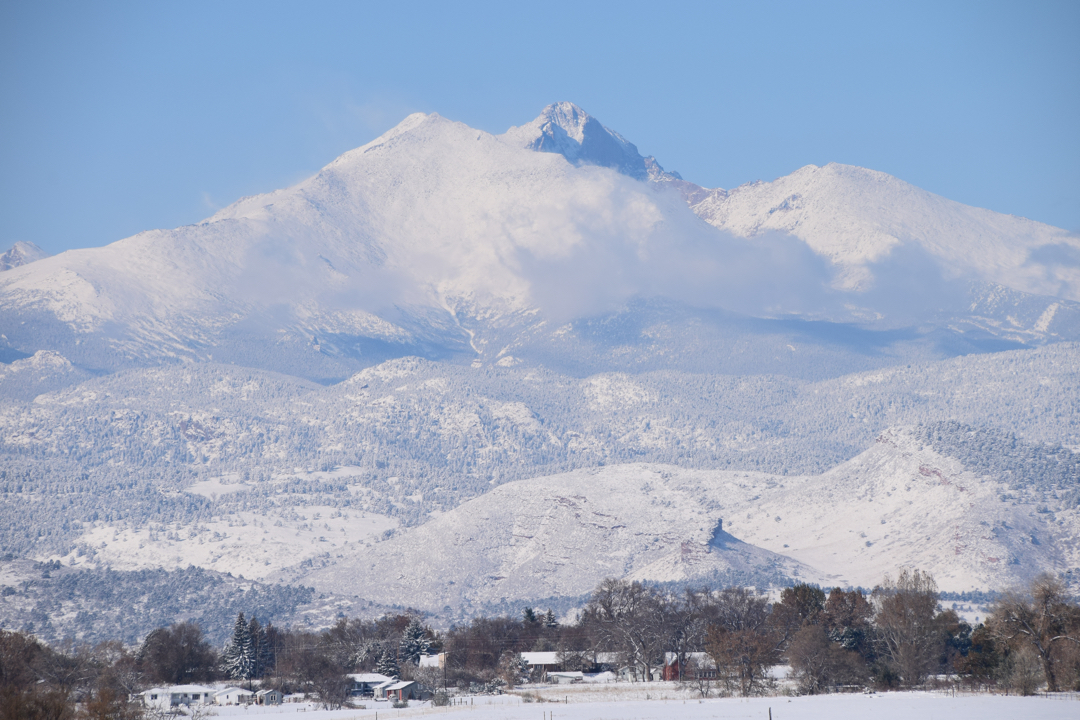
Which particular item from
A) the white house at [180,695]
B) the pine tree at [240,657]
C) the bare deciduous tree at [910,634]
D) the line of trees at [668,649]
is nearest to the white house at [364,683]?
→ the line of trees at [668,649]

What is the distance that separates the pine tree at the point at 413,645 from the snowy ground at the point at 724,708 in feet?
120

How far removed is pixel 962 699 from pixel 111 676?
254 feet

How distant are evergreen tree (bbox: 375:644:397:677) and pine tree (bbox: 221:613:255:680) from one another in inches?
555

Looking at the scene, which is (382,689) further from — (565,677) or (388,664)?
(565,677)

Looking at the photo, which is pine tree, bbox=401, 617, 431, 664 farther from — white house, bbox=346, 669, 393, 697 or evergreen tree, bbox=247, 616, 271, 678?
evergreen tree, bbox=247, 616, 271, 678

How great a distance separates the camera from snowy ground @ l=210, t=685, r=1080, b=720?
90312mm

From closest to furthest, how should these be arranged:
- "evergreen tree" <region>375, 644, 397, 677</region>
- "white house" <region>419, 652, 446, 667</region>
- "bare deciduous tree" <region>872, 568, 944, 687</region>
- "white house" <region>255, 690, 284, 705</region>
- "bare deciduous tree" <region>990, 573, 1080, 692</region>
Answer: "bare deciduous tree" <region>990, 573, 1080, 692</region> < "white house" <region>255, 690, 284, 705</region> < "bare deciduous tree" <region>872, 568, 944, 687</region> < "evergreen tree" <region>375, 644, 397, 677</region> < "white house" <region>419, 652, 446, 667</region>

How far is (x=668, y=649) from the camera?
14862 cm

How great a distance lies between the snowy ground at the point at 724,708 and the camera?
9031 cm

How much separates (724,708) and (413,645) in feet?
214

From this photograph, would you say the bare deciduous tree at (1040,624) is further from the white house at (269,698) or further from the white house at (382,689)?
the white house at (269,698)

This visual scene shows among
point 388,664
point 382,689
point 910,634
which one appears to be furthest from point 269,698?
point 910,634

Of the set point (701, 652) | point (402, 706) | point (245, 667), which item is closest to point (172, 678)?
point (245, 667)

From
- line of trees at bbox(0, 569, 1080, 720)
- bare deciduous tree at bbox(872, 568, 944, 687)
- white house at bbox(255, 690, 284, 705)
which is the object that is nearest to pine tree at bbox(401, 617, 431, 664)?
line of trees at bbox(0, 569, 1080, 720)
